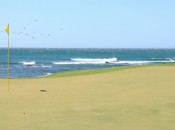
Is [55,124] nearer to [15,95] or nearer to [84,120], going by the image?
[84,120]

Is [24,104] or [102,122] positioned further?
[24,104]

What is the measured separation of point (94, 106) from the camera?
896 cm

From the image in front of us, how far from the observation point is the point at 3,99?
10.2 meters

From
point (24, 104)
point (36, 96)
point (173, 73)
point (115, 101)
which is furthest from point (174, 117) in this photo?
point (173, 73)

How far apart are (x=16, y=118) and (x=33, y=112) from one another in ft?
2.12

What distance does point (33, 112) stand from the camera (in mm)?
8344

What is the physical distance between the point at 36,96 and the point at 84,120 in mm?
3498

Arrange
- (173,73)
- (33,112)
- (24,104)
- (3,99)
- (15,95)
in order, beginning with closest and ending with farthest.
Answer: (33,112), (24,104), (3,99), (15,95), (173,73)

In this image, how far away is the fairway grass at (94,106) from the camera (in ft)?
23.6

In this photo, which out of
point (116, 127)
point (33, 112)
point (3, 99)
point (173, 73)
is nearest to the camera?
point (116, 127)

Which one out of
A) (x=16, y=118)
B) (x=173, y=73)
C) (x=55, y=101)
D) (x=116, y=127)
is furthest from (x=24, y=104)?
(x=173, y=73)

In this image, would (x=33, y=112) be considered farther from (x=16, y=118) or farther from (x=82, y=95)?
(x=82, y=95)

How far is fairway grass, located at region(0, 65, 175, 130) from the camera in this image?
7.19m

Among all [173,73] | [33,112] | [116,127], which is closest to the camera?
[116,127]
